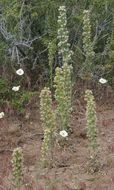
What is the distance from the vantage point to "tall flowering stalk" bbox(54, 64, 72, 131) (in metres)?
5.41

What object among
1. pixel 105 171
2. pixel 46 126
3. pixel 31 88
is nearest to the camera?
pixel 46 126

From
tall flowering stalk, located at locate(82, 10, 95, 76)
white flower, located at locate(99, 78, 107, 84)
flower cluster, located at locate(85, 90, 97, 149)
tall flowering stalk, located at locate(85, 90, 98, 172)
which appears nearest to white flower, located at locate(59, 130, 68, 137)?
tall flowering stalk, located at locate(85, 90, 98, 172)

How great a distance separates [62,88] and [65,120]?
503 millimetres

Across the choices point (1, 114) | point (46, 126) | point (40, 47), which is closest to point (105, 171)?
point (46, 126)

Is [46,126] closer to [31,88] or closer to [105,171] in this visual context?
[105,171]

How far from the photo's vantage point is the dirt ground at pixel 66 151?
16.7ft

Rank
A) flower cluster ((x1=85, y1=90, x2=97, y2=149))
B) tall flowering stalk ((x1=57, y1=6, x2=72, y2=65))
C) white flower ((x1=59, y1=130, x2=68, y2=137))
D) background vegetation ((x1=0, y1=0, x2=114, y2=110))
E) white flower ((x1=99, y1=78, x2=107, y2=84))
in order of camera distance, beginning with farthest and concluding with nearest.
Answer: background vegetation ((x1=0, y1=0, x2=114, y2=110)) → white flower ((x1=99, y1=78, x2=107, y2=84)) → tall flowering stalk ((x1=57, y1=6, x2=72, y2=65)) → white flower ((x1=59, y1=130, x2=68, y2=137)) → flower cluster ((x1=85, y1=90, x2=97, y2=149))

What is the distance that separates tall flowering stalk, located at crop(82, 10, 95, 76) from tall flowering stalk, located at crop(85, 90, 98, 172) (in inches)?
56.8

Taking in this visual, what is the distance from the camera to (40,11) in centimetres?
723

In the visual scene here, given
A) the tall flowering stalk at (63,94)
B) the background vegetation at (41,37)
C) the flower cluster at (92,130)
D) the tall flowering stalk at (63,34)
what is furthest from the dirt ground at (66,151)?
the tall flowering stalk at (63,34)

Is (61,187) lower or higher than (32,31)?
lower

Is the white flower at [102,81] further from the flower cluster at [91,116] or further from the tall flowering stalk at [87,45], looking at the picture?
the flower cluster at [91,116]

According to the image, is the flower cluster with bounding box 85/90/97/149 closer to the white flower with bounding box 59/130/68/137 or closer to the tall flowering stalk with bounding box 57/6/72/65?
the white flower with bounding box 59/130/68/137

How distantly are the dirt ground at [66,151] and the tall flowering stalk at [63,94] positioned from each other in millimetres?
280
